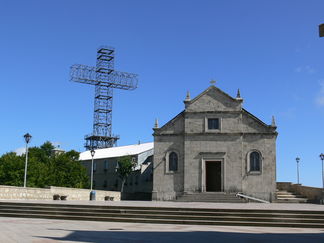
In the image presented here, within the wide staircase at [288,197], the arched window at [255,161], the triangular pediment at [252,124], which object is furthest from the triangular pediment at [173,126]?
the wide staircase at [288,197]

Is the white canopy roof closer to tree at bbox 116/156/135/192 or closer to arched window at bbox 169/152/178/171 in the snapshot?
tree at bbox 116/156/135/192

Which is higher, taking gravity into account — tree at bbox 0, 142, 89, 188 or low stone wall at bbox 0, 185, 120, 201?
tree at bbox 0, 142, 89, 188

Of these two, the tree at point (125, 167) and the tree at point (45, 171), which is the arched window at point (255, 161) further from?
the tree at point (45, 171)

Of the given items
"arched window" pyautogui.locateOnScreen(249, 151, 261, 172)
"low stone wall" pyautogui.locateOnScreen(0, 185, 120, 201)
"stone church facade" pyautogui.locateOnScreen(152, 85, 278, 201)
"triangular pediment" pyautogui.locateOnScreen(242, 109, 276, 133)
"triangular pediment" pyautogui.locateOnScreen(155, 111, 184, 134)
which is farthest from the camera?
"triangular pediment" pyautogui.locateOnScreen(155, 111, 184, 134)

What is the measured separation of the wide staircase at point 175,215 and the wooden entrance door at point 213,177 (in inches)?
964

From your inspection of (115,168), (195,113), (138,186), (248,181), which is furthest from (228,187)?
(115,168)

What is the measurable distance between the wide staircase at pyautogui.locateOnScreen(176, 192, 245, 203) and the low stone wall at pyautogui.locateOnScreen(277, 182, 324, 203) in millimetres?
6480

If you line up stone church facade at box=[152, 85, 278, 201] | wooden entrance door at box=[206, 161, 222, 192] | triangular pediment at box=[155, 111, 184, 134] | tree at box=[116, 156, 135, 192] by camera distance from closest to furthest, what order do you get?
stone church facade at box=[152, 85, 278, 201] < triangular pediment at box=[155, 111, 184, 134] < wooden entrance door at box=[206, 161, 222, 192] < tree at box=[116, 156, 135, 192]

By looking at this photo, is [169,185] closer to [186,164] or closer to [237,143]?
[186,164]

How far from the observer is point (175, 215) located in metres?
18.8

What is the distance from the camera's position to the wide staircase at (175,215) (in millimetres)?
17656

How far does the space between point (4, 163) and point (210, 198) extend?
38.7 m

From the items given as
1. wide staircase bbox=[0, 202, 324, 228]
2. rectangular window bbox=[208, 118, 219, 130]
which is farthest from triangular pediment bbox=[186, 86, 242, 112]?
wide staircase bbox=[0, 202, 324, 228]

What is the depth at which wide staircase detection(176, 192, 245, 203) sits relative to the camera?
3791 cm
